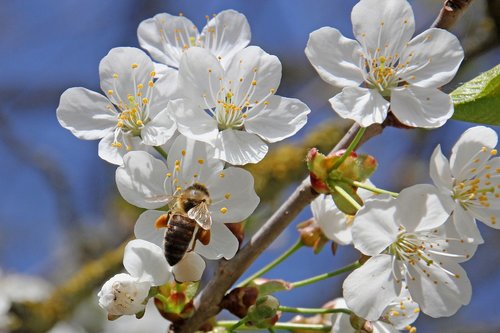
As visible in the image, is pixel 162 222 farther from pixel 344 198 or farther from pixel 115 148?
pixel 344 198

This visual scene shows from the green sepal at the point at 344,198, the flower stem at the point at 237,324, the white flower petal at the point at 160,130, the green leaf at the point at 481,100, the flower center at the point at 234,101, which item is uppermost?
the white flower petal at the point at 160,130

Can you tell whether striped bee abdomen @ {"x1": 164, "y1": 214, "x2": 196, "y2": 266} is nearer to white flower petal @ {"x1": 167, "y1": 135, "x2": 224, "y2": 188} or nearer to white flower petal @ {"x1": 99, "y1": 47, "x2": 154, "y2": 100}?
white flower petal @ {"x1": 167, "y1": 135, "x2": 224, "y2": 188}

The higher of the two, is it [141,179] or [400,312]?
[141,179]

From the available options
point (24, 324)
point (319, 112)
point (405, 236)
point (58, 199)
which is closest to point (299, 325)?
point (405, 236)

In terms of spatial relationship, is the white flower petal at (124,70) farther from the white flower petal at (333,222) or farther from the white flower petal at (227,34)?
the white flower petal at (333,222)

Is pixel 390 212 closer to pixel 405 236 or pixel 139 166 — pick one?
pixel 405 236

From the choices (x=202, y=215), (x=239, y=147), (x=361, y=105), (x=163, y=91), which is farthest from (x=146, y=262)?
(x=361, y=105)

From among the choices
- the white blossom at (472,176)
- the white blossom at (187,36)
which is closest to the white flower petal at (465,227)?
the white blossom at (472,176)
